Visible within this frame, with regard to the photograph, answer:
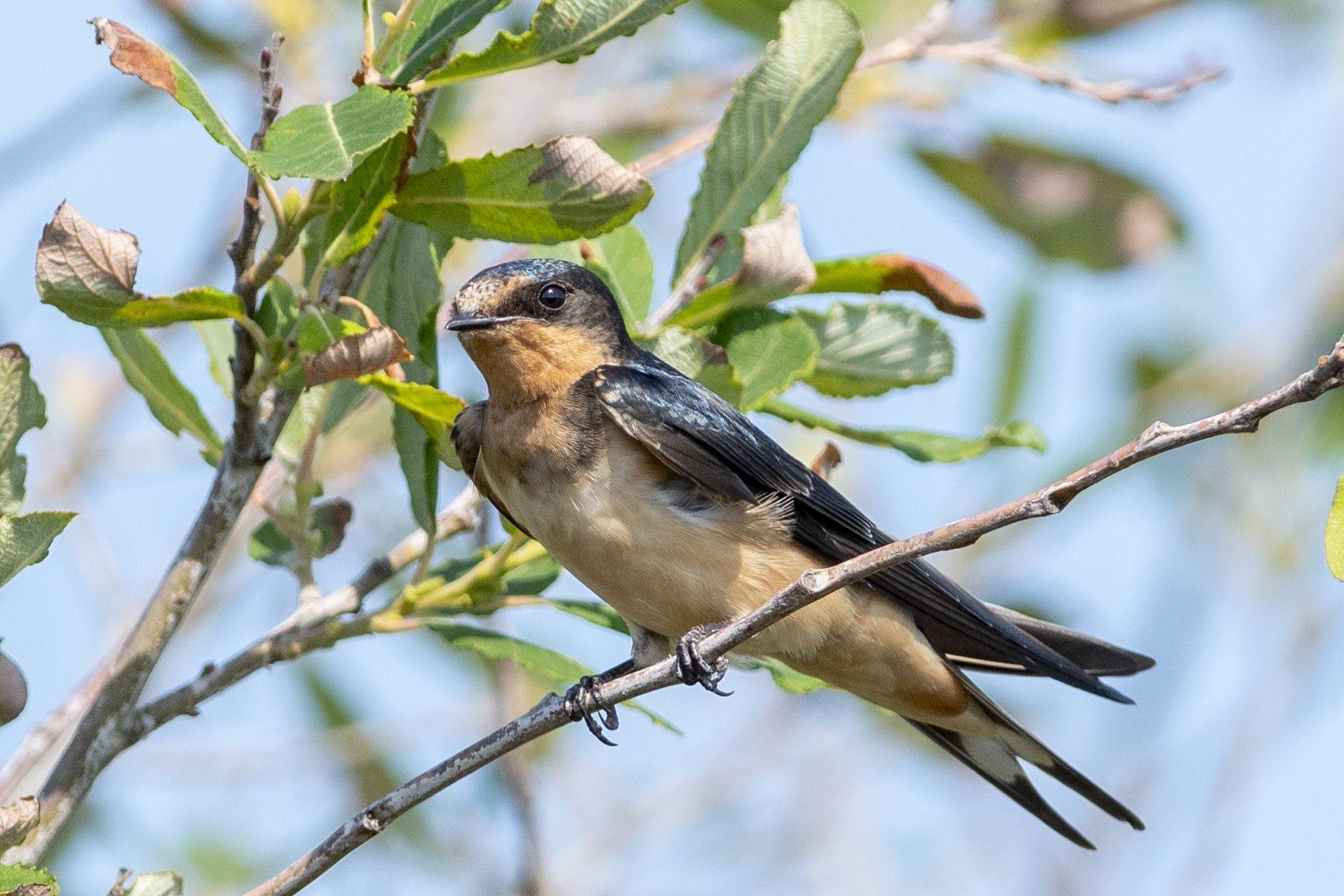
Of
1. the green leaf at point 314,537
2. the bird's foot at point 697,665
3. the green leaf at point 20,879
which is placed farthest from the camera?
the green leaf at point 314,537

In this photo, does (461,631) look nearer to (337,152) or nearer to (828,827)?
(337,152)

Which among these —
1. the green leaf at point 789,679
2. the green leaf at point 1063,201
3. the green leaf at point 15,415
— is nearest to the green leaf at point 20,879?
the green leaf at point 15,415

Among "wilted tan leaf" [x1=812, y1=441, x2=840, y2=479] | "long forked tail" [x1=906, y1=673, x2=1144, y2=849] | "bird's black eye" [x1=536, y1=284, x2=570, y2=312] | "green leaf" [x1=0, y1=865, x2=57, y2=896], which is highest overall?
"green leaf" [x1=0, y1=865, x2=57, y2=896]

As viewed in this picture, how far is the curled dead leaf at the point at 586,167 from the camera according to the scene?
2697 millimetres

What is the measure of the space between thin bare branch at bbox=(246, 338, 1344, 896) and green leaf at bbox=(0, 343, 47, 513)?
0.82 metres

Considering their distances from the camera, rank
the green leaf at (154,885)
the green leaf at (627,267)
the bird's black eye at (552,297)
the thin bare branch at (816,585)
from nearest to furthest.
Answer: the thin bare branch at (816,585), the green leaf at (154,885), the green leaf at (627,267), the bird's black eye at (552,297)

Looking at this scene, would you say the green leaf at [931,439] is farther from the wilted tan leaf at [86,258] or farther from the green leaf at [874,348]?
the wilted tan leaf at [86,258]

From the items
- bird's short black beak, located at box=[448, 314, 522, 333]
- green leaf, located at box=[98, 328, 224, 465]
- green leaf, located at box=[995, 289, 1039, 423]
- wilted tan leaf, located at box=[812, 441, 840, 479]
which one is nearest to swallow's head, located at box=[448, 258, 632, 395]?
bird's short black beak, located at box=[448, 314, 522, 333]

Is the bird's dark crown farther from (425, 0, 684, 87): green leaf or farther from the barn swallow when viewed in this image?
(425, 0, 684, 87): green leaf

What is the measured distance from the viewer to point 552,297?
3670 millimetres

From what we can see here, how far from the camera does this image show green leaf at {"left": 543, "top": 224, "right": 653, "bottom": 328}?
3549 millimetres

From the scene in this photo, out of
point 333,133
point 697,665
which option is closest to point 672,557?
point 697,665

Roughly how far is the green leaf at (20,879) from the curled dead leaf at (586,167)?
138cm

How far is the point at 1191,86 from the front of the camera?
3.96 m
